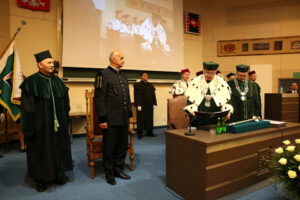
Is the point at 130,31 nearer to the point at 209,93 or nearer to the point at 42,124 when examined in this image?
the point at 209,93

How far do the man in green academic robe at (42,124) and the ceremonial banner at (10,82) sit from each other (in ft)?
4.20

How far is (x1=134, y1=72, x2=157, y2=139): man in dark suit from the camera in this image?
5.21 meters

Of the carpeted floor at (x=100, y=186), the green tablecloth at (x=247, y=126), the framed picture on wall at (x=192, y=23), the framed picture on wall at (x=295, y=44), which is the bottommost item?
the carpeted floor at (x=100, y=186)

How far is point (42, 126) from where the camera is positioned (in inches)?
95.5

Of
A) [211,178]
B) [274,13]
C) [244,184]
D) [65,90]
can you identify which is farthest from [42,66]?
[274,13]

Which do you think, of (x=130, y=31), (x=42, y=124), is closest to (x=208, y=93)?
(x=42, y=124)

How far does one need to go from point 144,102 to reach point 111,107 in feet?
9.11

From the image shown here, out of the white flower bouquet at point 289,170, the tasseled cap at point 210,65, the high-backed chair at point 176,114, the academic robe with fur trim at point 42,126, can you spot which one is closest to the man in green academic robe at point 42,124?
the academic robe with fur trim at point 42,126

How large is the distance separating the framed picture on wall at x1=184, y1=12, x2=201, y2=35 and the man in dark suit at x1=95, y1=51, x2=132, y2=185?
16.5 ft

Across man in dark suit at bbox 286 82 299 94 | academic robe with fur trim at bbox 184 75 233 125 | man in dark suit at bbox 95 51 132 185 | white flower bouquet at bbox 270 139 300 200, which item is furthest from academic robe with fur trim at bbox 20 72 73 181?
man in dark suit at bbox 286 82 299 94

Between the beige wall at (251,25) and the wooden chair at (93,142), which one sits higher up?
the beige wall at (251,25)

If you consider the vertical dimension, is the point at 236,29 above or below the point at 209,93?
above

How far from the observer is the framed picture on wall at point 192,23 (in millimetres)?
6973

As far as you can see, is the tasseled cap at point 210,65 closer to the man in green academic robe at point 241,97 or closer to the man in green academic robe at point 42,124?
the man in green academic robe at point 241,97
